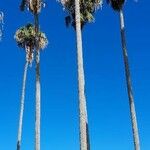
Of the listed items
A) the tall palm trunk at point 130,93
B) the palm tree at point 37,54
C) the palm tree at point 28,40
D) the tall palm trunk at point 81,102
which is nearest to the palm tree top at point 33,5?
the palm tree at point 37,54

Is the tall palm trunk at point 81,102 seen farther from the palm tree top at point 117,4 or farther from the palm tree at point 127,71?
the palm tree top at point 117,4

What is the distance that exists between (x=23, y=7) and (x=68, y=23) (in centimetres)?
406

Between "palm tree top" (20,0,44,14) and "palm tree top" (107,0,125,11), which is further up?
"palm tree top" (20,0,44,14)

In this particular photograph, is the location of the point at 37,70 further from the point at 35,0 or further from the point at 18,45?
the point at 18,45

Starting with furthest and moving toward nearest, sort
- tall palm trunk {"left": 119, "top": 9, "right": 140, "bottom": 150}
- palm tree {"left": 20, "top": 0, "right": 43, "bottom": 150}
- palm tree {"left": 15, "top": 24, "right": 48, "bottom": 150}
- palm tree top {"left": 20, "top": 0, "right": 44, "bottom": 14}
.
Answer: palm tree {"left": 15, "top": 24, "right": 48, "bottom": 150} < palm tree top {"left": 20, "top": 0, "right": 44, "bottom": 14} < palm tree {"left": 20, "top": 0, "right": 43, "bottom": 150} < tall palm trunk {"left": 119, "top": 9, "right": 140, "bottom": 150}

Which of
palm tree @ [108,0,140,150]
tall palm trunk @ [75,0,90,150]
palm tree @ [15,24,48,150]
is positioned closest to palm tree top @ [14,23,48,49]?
palm tree @ [15,24,48,150]

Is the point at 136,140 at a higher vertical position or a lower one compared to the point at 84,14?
lower

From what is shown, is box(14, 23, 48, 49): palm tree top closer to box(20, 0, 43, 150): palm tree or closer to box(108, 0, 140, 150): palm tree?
box(20, 0, 43, 150): palm tree

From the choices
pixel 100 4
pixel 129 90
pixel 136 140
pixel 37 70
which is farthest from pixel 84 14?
pixel 136 140

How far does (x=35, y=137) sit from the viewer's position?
34.4 metres

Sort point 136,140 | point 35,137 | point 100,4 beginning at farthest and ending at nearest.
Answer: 1. point 100,4
2. point 35,137
3. point 136,140

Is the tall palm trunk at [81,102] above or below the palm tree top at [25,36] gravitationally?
below

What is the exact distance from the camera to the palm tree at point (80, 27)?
27.3 metres

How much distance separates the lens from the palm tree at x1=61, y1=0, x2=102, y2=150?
1075 inches
